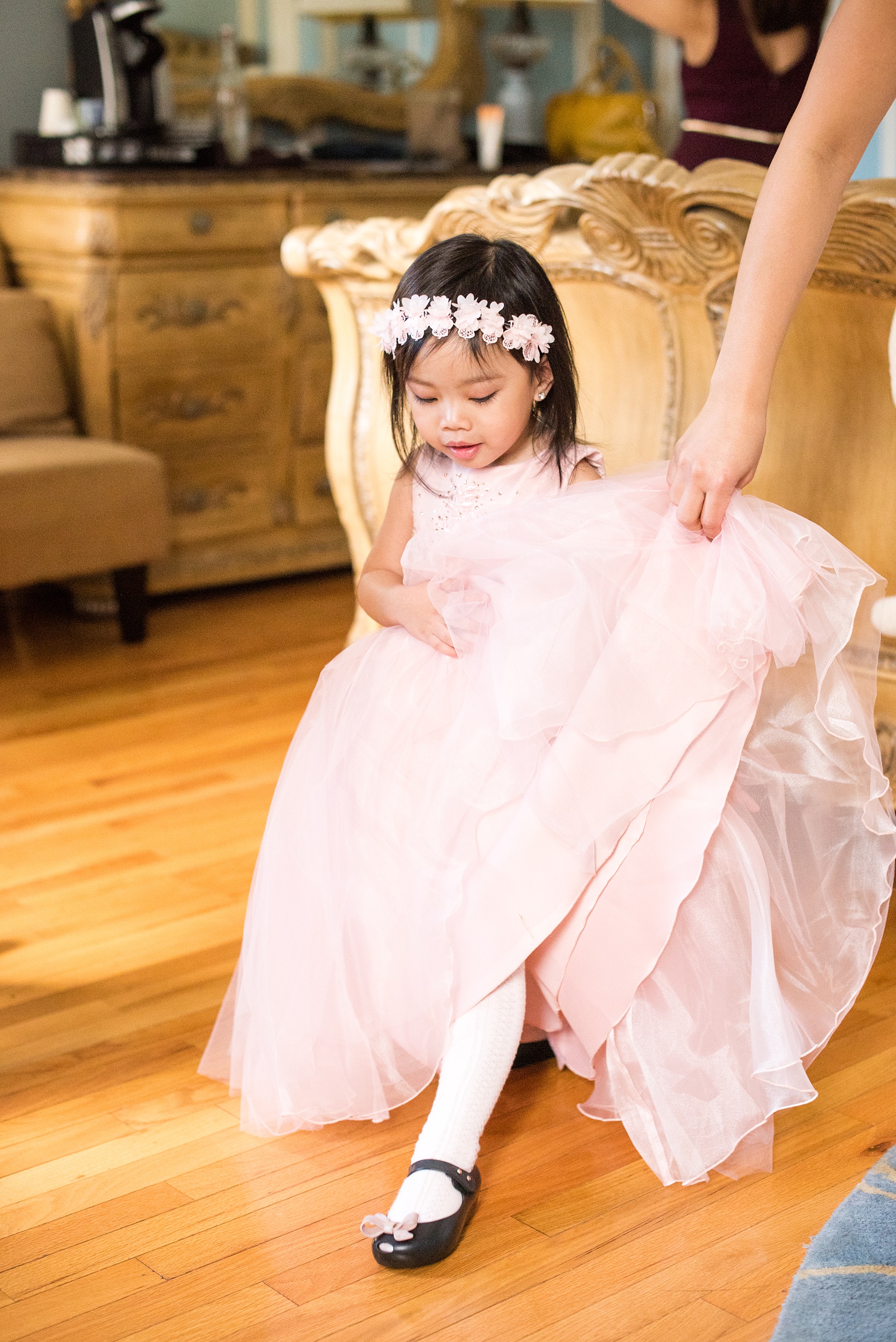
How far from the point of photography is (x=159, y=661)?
2.89 m

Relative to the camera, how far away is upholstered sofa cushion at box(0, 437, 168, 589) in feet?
8.93

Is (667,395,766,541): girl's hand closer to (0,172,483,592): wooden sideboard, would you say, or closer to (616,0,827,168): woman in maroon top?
(616,0,827,168): woman in maroon top

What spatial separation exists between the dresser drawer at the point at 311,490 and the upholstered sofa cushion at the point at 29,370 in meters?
0.61

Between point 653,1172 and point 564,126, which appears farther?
point 564,126

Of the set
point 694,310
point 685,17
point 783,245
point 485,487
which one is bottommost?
point 485,487

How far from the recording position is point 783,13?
198 centimetres

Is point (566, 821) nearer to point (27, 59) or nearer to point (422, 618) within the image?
point (422, 618)

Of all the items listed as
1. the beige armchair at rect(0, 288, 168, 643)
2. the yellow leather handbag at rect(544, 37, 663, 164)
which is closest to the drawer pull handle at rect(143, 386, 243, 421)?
the beige armchair at rect(0, 288, 168, 643)

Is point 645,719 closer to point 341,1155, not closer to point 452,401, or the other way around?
point 452,401

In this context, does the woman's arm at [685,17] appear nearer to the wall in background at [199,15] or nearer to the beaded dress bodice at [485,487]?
the beaded dress bodice at [485,487]

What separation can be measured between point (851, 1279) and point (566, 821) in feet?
1.39

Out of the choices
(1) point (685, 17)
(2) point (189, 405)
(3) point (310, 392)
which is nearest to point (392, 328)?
(1) point (685, 17)

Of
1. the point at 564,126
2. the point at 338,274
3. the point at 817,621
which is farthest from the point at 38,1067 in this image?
the point at 564,126

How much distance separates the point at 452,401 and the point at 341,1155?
2.36ft
